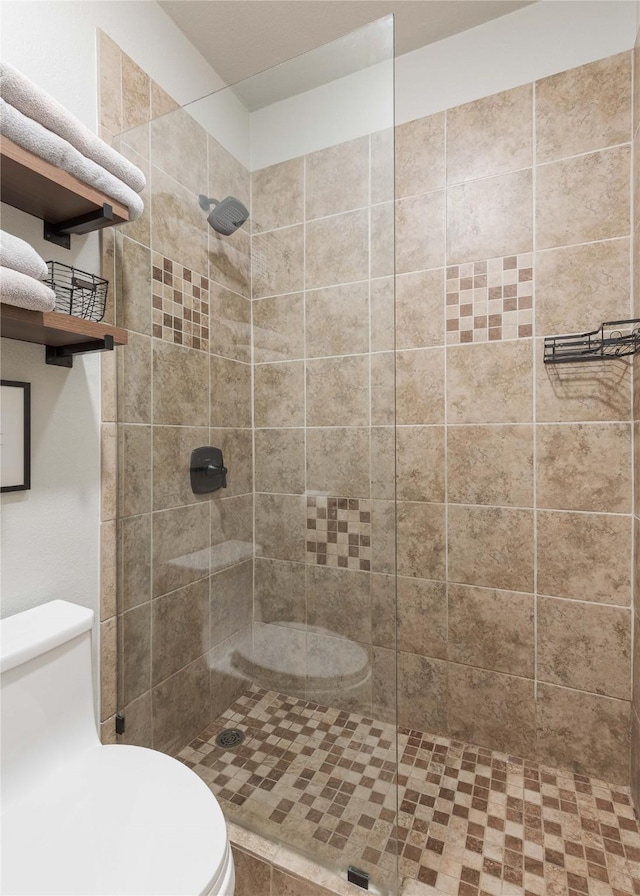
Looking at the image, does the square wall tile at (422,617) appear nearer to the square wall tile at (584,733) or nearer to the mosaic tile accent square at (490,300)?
the square wall tile at (584,733)

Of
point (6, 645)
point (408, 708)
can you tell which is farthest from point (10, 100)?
point (408, 708)

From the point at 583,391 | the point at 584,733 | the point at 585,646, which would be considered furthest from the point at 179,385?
the point at 584,733

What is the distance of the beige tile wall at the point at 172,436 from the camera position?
4.09 ft

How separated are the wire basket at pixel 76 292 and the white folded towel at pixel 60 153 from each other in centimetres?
21

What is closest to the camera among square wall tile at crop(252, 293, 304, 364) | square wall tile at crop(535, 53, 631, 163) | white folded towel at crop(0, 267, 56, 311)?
white folded towel at crop(0, 267, 56, 311)

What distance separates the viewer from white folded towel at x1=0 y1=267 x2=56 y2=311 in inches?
33.4

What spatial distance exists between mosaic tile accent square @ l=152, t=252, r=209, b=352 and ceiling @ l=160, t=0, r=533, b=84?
97 centimetres

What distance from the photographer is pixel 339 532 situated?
1.11m

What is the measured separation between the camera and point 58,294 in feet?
3.86

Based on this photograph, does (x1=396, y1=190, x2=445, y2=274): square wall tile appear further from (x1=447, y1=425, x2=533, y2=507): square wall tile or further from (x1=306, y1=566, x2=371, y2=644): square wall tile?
(x1=306, y1=566, x2=371, y2=644): square wall tile

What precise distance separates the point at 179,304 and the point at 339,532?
81 cm

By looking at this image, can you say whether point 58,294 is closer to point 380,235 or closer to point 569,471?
point 380,235

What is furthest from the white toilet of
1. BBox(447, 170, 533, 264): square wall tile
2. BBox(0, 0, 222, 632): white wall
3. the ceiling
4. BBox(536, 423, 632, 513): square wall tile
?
the ceiling

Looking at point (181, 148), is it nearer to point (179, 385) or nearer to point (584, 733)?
point (179, 385)
